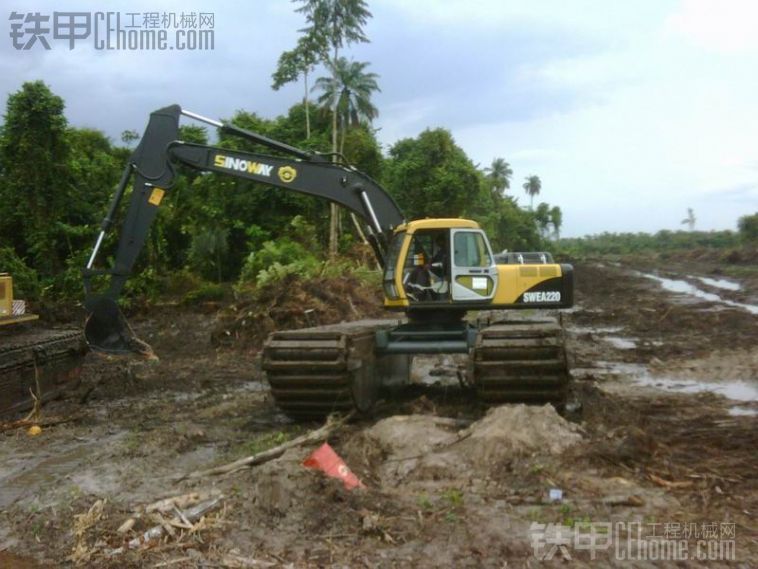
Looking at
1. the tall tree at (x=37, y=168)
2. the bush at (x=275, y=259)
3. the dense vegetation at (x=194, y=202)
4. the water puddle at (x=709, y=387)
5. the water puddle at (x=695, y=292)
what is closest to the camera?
the water puddle at (x=709, y=387)

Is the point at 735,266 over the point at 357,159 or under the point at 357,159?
under

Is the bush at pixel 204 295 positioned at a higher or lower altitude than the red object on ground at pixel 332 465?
higher

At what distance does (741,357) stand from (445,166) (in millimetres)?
21214

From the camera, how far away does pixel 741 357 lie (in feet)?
48.0

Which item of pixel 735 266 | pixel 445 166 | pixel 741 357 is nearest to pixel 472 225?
pixel 741 357

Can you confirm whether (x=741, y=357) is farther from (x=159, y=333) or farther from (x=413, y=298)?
(x=159, y=333)

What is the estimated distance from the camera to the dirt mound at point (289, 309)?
17750 mm

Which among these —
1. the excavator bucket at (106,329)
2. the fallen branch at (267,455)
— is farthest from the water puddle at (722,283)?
the excavator bucket at (106,329)

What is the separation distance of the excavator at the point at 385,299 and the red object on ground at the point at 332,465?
2044 millimetres

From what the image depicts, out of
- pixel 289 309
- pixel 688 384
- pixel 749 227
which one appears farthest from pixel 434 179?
pixel 749 227

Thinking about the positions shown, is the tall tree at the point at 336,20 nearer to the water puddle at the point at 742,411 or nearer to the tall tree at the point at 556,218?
the water puddle at the point at 742,411

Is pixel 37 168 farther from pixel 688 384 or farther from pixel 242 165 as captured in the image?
pixel 688 384

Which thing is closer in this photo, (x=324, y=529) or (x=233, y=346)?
(x=324, y=529)

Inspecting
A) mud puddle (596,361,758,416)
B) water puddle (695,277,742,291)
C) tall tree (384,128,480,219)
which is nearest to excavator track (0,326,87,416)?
mud puddle (596,361,758,416)
